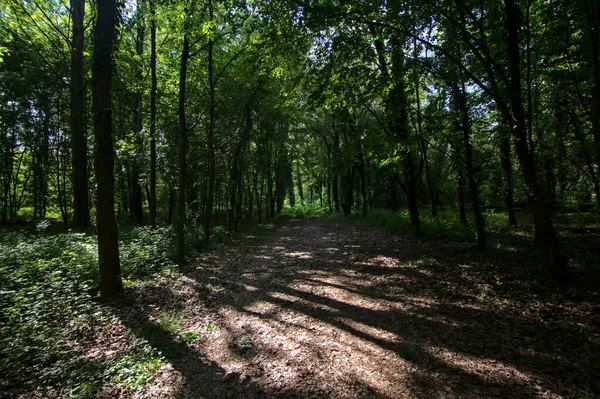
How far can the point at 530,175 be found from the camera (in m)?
5.79

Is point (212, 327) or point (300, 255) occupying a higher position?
point (300, 255)

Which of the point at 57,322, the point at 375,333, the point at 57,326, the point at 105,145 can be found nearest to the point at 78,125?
the point at 105,145

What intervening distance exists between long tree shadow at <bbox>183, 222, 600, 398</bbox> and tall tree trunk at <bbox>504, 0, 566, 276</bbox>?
36.2 inches

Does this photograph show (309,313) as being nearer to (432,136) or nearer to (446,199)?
(432,136)

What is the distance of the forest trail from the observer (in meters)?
3.37

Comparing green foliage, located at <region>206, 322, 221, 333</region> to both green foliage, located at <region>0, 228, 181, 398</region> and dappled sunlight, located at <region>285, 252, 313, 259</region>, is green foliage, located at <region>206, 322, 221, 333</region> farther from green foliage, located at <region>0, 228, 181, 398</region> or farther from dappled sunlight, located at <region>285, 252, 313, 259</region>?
dappled sunlight, located at <region>285, 252, 313, 259</region>

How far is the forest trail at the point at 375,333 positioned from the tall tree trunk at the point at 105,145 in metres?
0.85

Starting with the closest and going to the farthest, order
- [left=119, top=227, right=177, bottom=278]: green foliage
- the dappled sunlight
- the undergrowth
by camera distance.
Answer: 1. the undergrowth
2. [left=119, top=227, right=177, bottom=278]: green foliage
3. the dappled sunlight

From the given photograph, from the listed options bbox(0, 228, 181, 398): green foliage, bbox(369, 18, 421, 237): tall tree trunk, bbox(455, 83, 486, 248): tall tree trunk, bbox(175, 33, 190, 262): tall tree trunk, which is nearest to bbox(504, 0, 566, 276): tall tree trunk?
bbox(455, 83, 486, 248): tall tree trunk

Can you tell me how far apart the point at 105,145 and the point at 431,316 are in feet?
25.1

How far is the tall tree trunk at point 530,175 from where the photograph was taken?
5633mm

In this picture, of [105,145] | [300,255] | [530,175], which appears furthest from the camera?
[300,255]

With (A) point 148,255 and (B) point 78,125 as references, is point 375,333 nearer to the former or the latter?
(A) point 148,255

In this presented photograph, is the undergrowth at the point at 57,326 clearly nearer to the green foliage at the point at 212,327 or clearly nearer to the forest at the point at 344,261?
the forest at the point at 344,261
